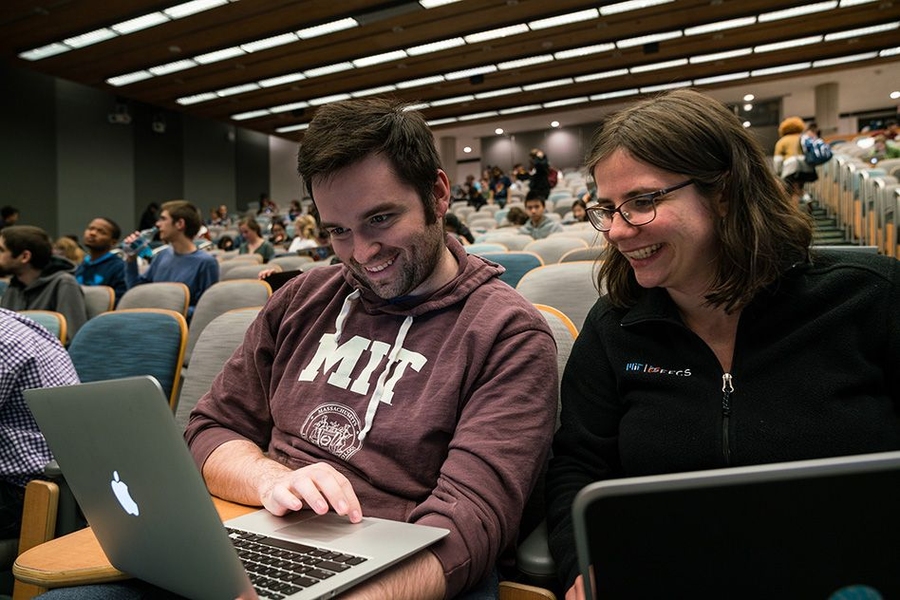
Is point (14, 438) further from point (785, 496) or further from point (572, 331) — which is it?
point (785, 496)

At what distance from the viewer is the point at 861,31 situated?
1045 cm

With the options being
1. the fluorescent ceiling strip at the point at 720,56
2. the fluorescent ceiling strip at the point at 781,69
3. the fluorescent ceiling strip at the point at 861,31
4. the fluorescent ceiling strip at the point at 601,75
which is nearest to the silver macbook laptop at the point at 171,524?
the fluorescent ceiling strip at the point at 720,56

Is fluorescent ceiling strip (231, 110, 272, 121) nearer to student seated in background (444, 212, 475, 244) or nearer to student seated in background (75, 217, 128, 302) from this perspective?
student seated in background (75, 217, 128, 302)

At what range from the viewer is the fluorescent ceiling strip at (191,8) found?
25.9 feet

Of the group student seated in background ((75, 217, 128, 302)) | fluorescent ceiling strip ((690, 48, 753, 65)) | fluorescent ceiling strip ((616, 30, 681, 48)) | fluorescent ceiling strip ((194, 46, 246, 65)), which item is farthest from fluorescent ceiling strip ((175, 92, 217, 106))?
fluorescent ceiling strip ((690, 48, 753, 65))

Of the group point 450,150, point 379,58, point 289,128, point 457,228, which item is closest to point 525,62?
point 379,58

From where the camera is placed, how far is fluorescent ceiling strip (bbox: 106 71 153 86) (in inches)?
432

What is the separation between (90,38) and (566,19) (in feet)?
22.7

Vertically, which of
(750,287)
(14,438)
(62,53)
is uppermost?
(62,53)

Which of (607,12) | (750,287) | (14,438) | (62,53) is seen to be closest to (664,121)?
(750,287)

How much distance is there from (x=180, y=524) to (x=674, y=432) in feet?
2.44

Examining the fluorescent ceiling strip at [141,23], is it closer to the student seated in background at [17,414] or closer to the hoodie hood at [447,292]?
the student seated in background at [17,414]

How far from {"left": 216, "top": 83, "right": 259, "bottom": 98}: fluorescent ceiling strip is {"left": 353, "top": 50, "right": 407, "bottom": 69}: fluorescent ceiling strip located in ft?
7.89

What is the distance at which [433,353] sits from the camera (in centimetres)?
114
